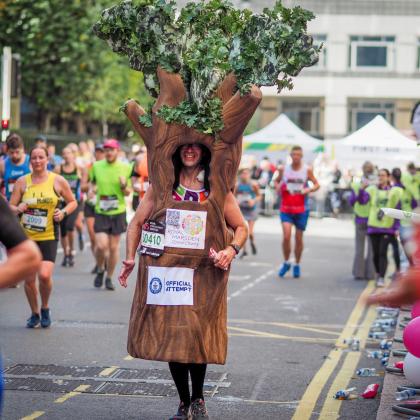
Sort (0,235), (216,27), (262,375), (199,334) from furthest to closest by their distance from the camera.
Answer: (262,375) → (216,27) → (199,334) → (0,235)

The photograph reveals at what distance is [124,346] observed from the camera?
11.0 m

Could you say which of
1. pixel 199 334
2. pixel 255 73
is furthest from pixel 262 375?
pixel 255 73

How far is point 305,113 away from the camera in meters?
50.8

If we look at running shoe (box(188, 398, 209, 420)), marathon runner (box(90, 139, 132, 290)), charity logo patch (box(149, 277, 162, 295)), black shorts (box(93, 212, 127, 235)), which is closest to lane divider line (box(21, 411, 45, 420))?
running shoe (box(188, 398, 209, 420))

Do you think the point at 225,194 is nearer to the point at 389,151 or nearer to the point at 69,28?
the point at 389,151

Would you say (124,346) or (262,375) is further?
(124,346)

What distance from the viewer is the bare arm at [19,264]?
14.2 feet

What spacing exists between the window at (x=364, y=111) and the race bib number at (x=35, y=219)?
3904 cm

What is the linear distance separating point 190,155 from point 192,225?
0.46 metres

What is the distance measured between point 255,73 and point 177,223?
1.12m

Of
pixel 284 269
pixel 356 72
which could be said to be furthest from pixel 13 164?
pixel 356 72

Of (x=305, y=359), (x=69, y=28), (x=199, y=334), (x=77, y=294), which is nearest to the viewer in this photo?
(x=199, y=334)

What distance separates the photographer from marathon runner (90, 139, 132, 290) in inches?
613

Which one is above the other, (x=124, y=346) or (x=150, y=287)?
(x=150, y=287)
